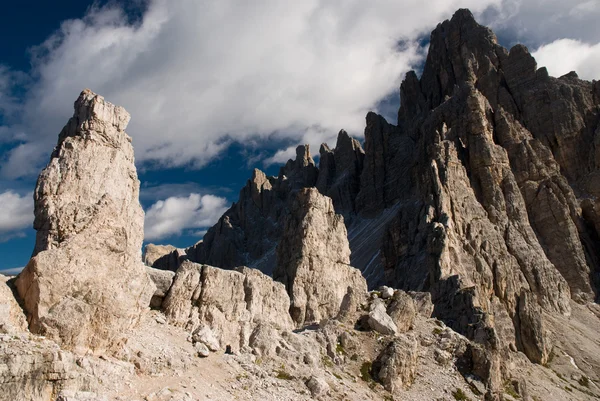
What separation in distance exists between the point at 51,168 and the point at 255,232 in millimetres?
167416

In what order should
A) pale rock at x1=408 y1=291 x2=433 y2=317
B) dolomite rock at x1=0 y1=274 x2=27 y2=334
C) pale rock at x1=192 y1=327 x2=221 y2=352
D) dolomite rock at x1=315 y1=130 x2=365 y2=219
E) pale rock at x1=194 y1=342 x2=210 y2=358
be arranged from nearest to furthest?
1. dolomite rock at x1=0 y1=274 x2=27 y2=334
2. pale rock at x1=194 y1=342 x2=210 y2=358
3. pale rock at x1=192 y1=327 x2=221 y2=352
4. pale rock at x1=408 y1=291 x2=433 y2=317
5. dolomite rock at x1=315 y1=130 x2=365 y2=219

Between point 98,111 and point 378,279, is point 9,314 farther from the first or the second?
point 378,279

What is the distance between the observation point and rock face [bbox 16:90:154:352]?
23.7 meters

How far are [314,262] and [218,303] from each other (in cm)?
2677

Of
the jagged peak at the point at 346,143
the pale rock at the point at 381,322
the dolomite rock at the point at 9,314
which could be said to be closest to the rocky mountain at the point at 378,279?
the dolomite rock at the point at 9,314

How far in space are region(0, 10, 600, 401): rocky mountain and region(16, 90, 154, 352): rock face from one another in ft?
0.29

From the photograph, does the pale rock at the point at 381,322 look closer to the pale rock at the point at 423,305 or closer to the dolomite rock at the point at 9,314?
the pale rock at the point at 423,305

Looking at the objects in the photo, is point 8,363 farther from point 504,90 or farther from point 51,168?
point 504,90

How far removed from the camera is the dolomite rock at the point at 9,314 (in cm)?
2173

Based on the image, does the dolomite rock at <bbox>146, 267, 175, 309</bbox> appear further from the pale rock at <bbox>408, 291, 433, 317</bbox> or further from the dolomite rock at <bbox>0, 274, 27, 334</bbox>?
the pale rock at <bbox>408, 291, 433, 317</bbox>

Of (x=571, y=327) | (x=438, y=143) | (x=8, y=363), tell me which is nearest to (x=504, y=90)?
(x=438, y=143)

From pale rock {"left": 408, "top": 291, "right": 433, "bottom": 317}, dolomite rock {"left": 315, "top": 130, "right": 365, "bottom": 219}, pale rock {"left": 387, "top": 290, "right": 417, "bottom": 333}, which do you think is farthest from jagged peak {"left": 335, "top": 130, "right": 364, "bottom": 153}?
pale rock {"left": 387, "top": 290, "right": 417, "bottom": 333}

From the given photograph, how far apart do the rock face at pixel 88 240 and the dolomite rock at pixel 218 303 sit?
4.28 m

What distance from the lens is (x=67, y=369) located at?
2192cm
